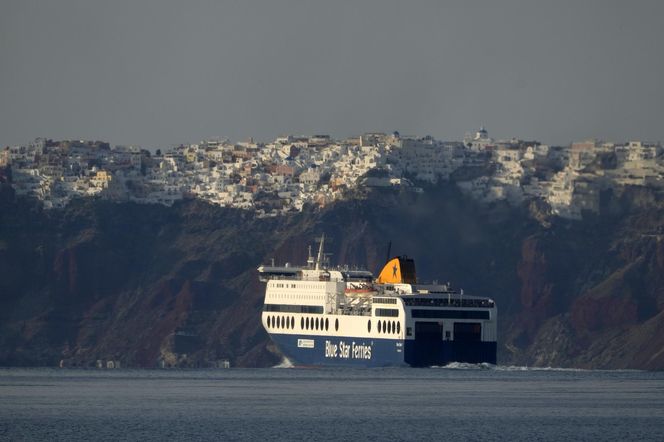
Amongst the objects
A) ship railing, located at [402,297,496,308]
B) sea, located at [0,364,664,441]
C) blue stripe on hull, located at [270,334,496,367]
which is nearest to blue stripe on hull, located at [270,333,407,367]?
blue stripe on hull, located at [270,334,496,367]

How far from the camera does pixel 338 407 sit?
12731 cm

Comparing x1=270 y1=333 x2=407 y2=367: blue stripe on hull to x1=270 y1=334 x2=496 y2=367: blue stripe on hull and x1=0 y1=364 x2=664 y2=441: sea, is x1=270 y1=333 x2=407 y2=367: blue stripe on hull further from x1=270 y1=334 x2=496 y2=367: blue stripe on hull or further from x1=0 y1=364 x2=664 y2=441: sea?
x1=0 y1=364 x2=664 y2=441: sea

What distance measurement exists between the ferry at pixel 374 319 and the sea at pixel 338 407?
4332 millimetres

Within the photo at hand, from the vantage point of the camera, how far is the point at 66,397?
134500 mm

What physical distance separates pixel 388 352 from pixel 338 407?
38.5 m

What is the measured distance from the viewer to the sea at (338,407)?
114812mm

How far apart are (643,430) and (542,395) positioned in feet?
65.4

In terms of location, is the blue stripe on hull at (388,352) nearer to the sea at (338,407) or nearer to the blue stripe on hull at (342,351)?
the blue stripe on hull at (342,351)

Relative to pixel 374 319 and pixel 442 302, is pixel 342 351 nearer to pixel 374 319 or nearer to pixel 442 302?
pixel 374 319

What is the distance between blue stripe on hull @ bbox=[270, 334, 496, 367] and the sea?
3689mm

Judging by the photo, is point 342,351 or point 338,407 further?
point 342,351

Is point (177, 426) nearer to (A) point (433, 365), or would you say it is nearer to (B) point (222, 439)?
(B) point (222, 439)

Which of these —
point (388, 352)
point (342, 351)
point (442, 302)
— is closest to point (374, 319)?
point (388, 352)

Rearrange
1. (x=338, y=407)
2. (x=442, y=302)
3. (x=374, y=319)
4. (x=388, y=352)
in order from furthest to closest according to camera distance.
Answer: (x=374, y=319), (x=388, y=352), (x=442, y=302), (x=338, y=407)
